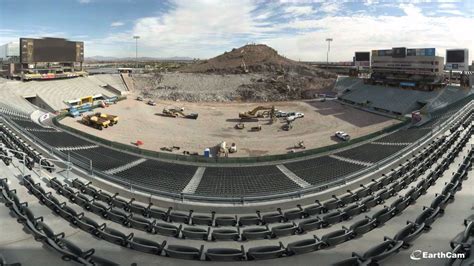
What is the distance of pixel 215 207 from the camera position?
511 inches

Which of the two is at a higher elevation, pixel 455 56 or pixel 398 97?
pixel 455 56

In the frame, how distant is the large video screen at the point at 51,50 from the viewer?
69812mm

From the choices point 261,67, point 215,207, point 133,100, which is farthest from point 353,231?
point 261,67

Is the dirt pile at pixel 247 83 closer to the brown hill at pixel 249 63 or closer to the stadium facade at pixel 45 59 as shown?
the brown hill at pixel 249 63

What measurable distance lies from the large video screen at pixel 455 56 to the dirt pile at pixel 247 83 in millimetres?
31406

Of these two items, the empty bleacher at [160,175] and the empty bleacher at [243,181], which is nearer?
the empty bleacher at [243,181]

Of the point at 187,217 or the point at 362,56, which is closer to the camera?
the point at 187,217

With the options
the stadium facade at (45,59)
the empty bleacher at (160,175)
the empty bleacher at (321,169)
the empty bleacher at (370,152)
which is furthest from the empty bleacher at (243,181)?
the stadium facade at (45,59)

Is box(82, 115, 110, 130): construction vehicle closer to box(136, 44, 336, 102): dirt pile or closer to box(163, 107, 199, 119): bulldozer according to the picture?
box(163, 107, 199, 119): bulldozer

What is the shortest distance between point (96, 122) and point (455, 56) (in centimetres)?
6929

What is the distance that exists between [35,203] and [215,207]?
23.1 ft

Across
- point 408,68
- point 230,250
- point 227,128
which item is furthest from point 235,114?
point 230,250

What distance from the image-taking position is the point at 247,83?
92375 millimetres
